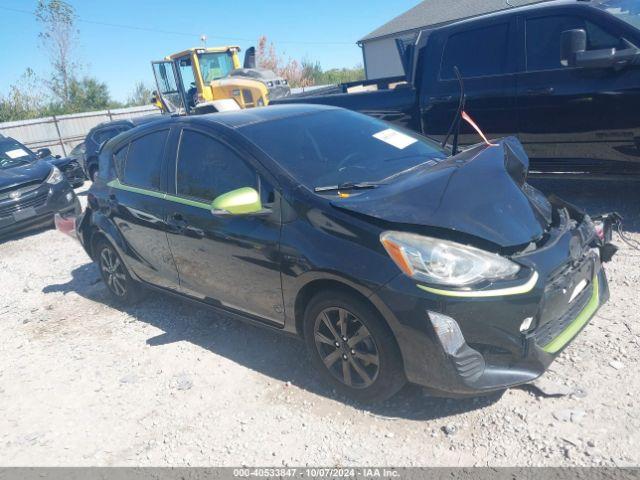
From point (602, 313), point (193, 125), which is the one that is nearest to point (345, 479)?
point (602, 313)

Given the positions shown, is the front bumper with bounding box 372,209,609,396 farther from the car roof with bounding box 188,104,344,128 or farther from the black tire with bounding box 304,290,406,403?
the car roof with bounding box 188,104,344,128

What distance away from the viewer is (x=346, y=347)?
2.99 m

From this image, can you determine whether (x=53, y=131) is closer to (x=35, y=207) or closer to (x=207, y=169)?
(x=35, y=207)

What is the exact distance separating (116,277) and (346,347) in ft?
9.91

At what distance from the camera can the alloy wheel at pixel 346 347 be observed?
289cm

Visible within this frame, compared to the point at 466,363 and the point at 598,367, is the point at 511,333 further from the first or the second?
the point at 598,367

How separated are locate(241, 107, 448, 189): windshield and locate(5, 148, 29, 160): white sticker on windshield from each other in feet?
24.4

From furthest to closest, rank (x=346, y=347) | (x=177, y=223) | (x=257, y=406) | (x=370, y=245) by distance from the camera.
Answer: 1. (x=177, y=223)
2. (x=257, y=406)
3. (x=346, y=347)
4. (x=370, y=245)

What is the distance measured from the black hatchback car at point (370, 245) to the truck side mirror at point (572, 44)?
6.25 feet

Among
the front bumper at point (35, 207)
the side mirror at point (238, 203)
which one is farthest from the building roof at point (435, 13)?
the side mirror at point (238, 203)

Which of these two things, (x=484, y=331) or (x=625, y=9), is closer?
(x=484, y=331)

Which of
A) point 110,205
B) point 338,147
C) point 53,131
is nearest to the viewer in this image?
point 338,147

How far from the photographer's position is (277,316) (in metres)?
3.37

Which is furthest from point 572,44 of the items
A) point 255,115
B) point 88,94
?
point 88,94
